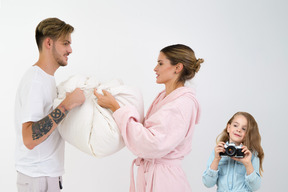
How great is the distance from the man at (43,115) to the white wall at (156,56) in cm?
132

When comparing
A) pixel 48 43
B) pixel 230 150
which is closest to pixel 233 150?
pixel 230 150

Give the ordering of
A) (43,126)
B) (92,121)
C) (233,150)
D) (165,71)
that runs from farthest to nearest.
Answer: (165,71), (233,150), (92,121), (43,126)

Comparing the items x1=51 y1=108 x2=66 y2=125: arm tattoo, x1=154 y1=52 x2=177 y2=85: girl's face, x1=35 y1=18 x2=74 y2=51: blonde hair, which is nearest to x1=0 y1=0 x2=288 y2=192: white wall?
x1=154 y1=52 x2=177 y2=85: girl's face

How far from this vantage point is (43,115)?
200 centimetres

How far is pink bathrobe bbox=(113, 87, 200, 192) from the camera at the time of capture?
1980mm

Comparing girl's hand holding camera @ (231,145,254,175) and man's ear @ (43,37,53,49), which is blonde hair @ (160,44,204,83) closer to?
girl's hand holding camera @ (231,145,254,175)

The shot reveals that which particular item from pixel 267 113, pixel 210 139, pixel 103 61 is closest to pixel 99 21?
pixel 103 61

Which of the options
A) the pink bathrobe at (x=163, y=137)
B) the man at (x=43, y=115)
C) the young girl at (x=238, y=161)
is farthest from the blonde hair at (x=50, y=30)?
the young girl at (x=238, y=161)

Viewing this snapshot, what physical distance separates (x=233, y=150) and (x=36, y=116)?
1189 mm

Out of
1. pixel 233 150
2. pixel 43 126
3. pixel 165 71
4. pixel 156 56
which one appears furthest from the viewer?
pixel 156 56

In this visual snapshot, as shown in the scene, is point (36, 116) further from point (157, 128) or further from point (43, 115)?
point (157, 128)

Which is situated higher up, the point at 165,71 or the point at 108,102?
the point at 165,71

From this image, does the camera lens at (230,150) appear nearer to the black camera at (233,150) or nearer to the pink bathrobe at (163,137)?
the black camera at (233,150)

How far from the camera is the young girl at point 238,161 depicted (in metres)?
2.12
